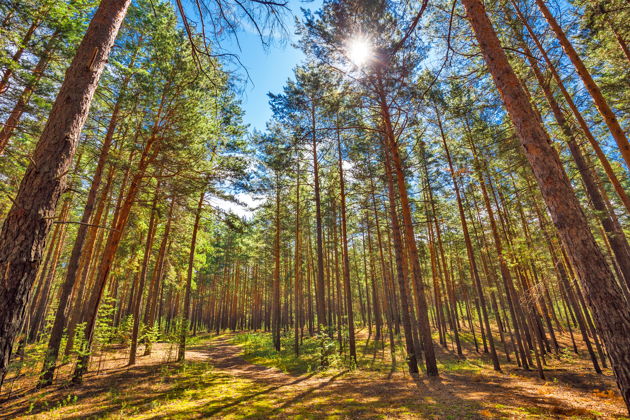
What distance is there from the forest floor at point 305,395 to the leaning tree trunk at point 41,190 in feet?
15.2

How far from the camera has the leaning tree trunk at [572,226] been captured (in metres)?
3.32

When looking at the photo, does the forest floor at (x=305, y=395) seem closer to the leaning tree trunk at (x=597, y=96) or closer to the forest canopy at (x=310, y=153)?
the forest canopy at (x=310, y=153)

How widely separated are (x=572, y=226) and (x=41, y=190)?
6.97m

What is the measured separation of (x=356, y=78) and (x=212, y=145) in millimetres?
7926

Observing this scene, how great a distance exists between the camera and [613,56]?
988 centimetres

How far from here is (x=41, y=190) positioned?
2742mm

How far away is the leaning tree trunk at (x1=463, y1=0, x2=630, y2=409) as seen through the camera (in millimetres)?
3324

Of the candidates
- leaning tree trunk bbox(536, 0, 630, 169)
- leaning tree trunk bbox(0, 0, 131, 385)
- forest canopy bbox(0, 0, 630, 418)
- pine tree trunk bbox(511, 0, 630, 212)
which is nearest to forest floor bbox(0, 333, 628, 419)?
forest canopy bbox(0, 0, 630, 418)

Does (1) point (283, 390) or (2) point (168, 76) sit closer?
(1) point (283, 390)

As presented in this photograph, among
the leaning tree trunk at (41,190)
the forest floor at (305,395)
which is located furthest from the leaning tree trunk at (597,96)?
the leaning tree trunk at (41,190)

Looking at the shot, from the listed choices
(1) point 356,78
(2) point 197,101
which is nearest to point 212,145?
(2) point 197,101

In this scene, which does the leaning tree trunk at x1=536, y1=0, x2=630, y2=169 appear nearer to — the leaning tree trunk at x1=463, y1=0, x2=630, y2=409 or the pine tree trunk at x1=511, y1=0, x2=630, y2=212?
the pine tree trunk at x1=511, y1=0, x2=630, y2=212

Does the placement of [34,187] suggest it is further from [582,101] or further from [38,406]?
[582,101]

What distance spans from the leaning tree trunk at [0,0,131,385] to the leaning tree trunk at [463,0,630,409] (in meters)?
6.63
